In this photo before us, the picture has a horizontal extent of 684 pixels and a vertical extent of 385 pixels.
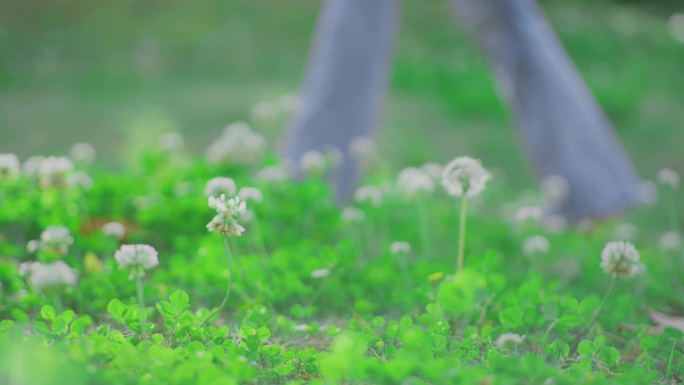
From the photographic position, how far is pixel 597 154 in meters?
2.45

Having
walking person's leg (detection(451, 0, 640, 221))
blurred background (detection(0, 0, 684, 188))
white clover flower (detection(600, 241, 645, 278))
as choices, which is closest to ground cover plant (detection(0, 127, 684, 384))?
white clover flower (detection(600, 241, 645, 278))

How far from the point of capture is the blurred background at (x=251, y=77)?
12.3 feet

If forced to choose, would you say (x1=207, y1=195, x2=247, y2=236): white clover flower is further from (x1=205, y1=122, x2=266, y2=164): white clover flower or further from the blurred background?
the blurred background

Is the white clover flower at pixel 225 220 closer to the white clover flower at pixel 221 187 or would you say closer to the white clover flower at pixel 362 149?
the white clover flower at pixel 221 187

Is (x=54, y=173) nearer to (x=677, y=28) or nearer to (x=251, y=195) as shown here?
(x=251, y=195)

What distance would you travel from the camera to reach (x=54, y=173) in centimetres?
170

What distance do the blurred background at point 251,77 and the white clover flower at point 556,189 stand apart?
100 centimetres

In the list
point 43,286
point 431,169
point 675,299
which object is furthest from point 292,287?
point 675,299

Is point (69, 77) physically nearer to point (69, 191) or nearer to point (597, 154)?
point (69, 191)

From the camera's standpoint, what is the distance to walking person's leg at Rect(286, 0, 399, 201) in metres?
2.46

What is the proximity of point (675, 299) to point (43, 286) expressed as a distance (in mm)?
1419

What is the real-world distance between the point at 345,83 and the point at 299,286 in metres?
1.20

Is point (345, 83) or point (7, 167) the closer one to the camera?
point (7, 167)

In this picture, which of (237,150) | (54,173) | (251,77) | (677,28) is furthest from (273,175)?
(677,28)
